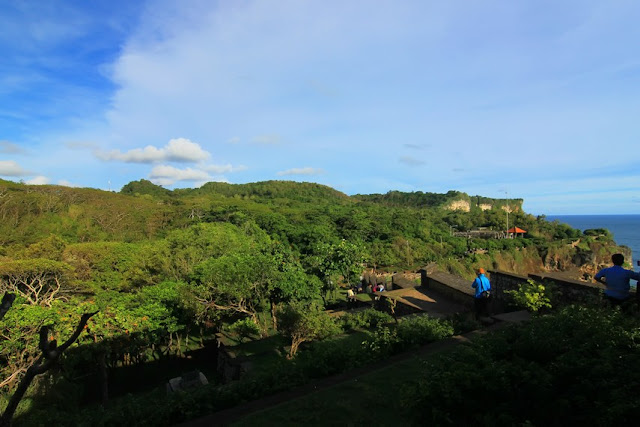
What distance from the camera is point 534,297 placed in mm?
7535

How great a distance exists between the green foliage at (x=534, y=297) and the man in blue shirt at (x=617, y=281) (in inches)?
71.0

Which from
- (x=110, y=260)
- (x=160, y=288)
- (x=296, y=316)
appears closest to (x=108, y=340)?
(x=160, y=288)

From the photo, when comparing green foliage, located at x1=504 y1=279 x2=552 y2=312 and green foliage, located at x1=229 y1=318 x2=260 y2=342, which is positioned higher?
green foliage, located at x1=504 y1=279 x2=552 y2=312

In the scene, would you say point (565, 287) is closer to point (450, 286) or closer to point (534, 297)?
point (534, 297)

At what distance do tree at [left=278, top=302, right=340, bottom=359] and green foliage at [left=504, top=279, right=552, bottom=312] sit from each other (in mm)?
4259

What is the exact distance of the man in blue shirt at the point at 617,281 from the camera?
215 inches

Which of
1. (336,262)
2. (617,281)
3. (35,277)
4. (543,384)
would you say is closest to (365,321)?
(617,281)

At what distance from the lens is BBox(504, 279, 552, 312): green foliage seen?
24.6 ft

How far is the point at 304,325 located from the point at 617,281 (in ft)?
19.9

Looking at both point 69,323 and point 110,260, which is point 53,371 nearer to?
point 69,323

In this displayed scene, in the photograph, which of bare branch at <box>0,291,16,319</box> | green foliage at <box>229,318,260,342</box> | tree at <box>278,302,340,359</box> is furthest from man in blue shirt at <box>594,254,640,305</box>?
green foliage at <box>229,318,260,342</box>

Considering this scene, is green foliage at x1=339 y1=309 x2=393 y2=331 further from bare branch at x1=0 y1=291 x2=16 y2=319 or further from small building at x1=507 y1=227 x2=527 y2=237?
small building at x1=507 y1=227 x2=527 y2=237

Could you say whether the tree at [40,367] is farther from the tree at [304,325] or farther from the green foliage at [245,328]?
the green foliage at [245,328]

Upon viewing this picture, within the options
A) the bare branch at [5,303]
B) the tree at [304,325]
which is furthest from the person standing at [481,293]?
the bare branch at [5,303]
